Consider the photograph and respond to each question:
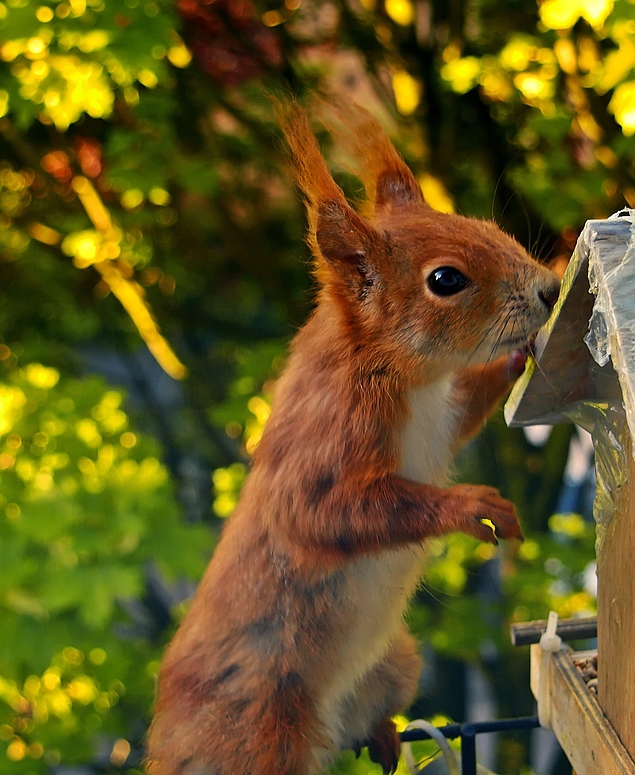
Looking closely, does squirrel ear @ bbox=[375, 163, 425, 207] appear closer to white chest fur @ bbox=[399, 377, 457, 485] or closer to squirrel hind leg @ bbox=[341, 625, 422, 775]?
white chest fur @ bbox=[399, 377, 457, 485]

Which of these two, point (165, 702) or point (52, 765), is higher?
point (165, 702)

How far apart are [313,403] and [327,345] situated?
63 millimetres

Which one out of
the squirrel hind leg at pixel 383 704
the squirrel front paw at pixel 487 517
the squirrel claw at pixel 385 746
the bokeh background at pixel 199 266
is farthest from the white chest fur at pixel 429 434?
the bokeh background at pixel 199 266

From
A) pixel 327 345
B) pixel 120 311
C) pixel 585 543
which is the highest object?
pixel 120 311

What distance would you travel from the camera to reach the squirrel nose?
776 millimetres

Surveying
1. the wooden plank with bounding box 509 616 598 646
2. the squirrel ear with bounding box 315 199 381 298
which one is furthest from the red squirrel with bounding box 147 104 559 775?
the wooden plank with bounding box 509 616 598 646

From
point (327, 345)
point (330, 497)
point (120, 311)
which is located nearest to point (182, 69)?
point (120, 311)

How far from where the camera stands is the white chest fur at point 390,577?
875 millimetres

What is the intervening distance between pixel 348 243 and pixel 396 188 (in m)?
0.16

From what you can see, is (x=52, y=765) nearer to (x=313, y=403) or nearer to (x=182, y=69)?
(x=313, y=403)

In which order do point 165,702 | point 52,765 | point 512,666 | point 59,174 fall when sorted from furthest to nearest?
point 512,666 < point 59,174 < point 52,765 < point 165,702

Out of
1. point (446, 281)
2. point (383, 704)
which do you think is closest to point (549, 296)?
point (446, 281)

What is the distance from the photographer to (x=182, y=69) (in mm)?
1975

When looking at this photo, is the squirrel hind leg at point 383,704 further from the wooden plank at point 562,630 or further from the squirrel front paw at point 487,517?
the squirrel front paw at point 487,517
